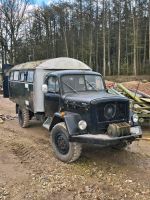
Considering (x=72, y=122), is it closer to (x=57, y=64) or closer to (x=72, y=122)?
(x=72, y=122)

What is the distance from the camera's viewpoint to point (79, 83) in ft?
31.7

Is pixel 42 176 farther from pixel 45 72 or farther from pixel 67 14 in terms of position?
Answer: pixel 67 14

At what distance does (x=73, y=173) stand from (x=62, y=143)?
4.02ft

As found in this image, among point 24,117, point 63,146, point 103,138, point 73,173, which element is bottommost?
point 73,173

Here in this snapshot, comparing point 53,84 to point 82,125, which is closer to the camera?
point 82,125

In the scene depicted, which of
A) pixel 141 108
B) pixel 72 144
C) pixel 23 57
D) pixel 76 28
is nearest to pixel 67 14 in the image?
pixel 76 28

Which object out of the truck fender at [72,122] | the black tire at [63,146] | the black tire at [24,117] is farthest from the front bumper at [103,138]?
the black tire at [24,117]

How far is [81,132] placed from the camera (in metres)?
8.17

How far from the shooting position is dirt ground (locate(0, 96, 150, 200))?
6.52m

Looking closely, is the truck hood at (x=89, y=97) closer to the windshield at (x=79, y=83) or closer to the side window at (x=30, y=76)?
the windshield at (x=79, y=83)

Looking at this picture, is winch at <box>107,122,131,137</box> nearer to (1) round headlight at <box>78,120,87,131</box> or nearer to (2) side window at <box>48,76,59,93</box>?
(1) round headlight at <box>78,120,87,131</box>

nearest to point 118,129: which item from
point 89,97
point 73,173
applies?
point 89,97

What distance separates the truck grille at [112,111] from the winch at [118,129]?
0.27 metres

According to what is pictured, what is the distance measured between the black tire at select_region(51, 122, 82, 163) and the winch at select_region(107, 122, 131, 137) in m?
0.93
